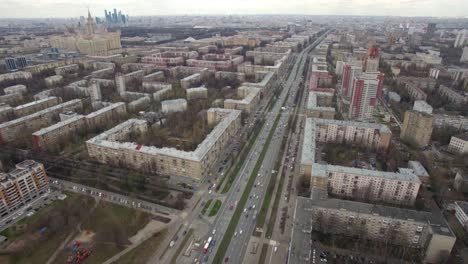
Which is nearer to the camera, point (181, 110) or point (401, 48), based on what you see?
point (181, 110)

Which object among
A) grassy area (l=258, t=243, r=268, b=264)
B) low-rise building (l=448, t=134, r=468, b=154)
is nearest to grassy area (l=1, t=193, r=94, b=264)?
grassy area (l=258, t=243, r=268, b=264)

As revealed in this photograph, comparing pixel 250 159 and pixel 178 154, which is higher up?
pixel 178 154

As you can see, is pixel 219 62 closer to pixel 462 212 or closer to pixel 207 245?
pixel 207 245

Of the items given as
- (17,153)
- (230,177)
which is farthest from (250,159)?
(17,153)

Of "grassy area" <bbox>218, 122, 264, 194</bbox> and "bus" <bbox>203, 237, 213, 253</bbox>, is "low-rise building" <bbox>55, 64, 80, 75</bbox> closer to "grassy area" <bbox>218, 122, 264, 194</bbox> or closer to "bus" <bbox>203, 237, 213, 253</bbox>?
"grassy area" <bbox>218, 122, 264, 194</bbox>

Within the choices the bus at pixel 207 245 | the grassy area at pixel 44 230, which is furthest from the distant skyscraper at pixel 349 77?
the grassy area at pixel 44 230

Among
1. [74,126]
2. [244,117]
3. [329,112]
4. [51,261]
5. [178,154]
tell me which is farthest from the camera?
[244,117]

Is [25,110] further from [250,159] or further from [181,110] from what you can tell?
[250,159]
